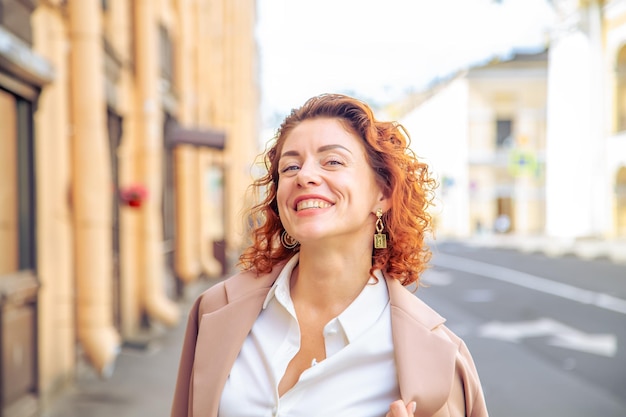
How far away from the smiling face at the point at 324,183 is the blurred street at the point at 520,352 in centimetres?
65

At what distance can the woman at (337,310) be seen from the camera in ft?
5.67

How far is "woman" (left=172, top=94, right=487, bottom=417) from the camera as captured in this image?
173cm

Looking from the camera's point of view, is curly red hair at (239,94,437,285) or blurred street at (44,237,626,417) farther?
blurred street at (44,237,626,417)

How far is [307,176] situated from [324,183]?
0.17 feet

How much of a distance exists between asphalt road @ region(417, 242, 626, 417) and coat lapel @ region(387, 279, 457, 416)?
55cm

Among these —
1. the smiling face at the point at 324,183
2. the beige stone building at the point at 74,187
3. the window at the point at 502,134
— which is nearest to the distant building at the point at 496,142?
the window at the point at 502,134

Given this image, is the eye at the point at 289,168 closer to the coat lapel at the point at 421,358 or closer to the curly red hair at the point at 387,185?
the curly red hair at the point at 387,185

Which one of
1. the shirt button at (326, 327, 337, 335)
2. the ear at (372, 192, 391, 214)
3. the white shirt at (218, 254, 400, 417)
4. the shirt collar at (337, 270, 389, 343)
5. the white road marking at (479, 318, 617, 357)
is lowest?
the white road marking at (479, 318, 617, 357)

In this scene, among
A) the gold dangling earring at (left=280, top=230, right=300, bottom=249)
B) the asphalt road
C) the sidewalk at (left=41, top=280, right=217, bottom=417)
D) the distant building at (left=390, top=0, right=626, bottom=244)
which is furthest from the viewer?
the distant building at (left=390, top=0, right=626, bottom=244)

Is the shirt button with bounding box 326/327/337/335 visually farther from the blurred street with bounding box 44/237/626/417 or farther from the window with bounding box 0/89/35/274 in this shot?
the window with bounding box 0/89/35/274

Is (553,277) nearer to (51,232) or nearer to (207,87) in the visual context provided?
(207,87)

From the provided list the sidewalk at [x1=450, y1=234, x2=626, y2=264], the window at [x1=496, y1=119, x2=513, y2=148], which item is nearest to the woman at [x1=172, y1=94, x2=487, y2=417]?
the sidewalk at [x1=450, y1=234, x2=626, y2=264]

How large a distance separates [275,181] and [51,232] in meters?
4.88

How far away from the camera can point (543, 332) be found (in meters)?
10.6
